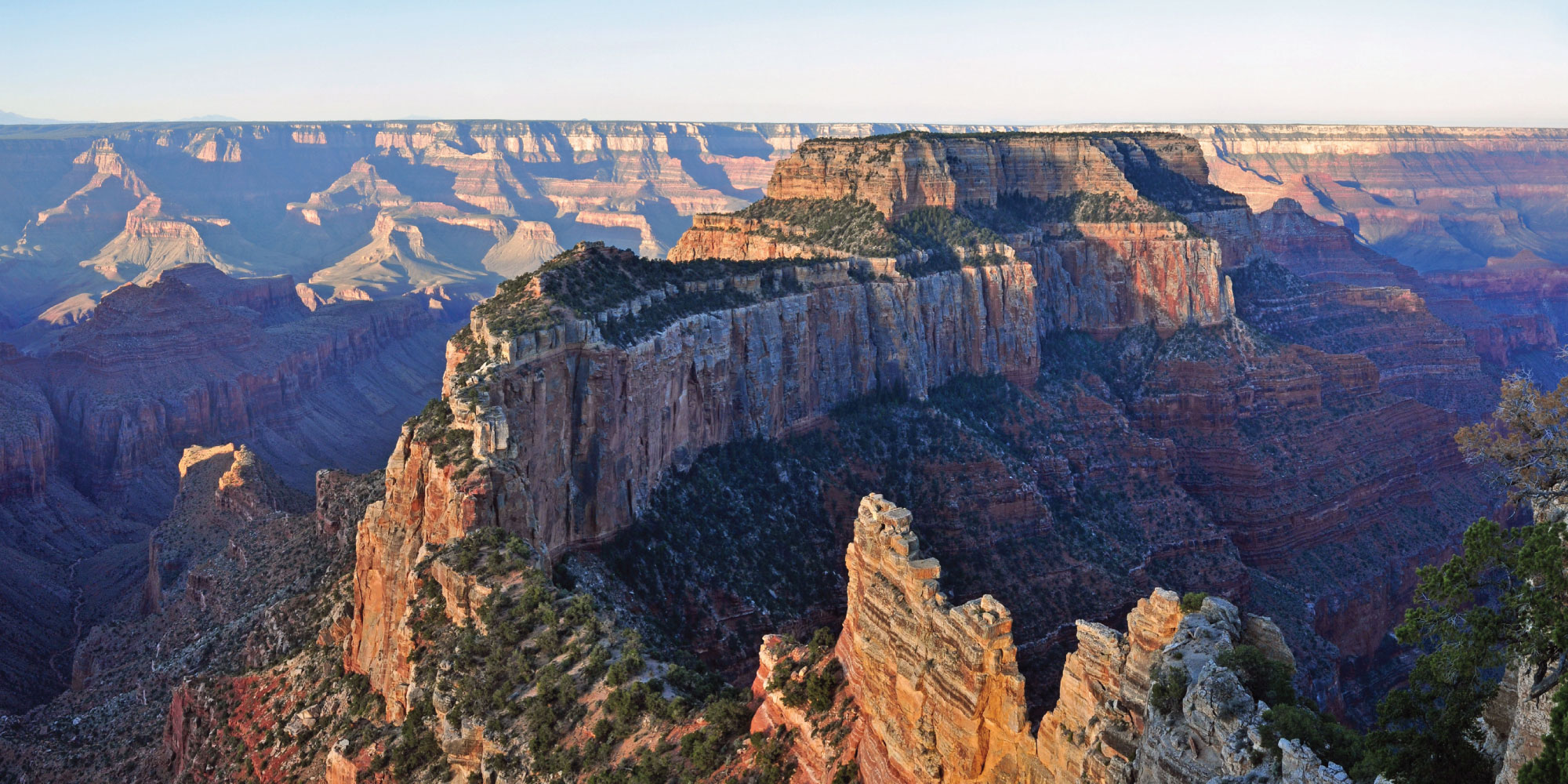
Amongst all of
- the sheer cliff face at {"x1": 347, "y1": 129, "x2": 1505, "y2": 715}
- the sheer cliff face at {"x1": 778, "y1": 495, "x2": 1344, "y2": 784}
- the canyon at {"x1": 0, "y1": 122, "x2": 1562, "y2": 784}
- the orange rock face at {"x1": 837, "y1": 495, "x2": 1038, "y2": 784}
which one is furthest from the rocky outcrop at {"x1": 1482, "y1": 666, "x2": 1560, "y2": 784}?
the sheer cliff face at {"x1": 347, "y1": 129, "x2": 1505, "y2": 715}

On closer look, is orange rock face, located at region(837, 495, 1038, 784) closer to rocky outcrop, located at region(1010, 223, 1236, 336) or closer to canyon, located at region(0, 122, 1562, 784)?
canyon, located at region(0, 122, 1562, 784)

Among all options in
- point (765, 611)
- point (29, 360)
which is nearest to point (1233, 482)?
point (765, 611)

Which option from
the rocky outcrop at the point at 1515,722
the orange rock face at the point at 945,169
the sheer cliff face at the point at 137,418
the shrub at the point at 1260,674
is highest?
the orange rock face at the point at 945,169

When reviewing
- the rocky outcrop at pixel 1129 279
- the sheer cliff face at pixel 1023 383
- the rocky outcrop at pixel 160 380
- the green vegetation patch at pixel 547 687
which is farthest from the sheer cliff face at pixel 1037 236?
the rocky outcrop at pixel 160 380

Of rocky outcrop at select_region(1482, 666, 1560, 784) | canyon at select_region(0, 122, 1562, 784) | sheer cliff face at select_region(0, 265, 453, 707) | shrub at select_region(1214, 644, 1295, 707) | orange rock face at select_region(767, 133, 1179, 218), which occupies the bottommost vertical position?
sheer cliff face at select_region(0, 265, 453, 707)

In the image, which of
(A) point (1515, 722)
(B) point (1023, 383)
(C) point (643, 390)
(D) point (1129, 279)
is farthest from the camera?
(D) point (1129, 279)

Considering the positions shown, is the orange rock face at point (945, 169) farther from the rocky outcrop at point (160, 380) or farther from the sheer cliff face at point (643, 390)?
the rocky outcrop at point (160, 380)

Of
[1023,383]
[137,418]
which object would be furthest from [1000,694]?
[137,418]

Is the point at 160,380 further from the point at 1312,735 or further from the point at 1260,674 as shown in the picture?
the point at 1312,735
